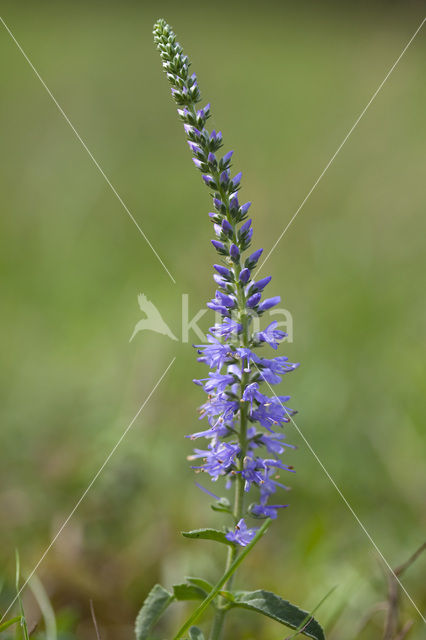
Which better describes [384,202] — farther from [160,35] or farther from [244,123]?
[160,35]

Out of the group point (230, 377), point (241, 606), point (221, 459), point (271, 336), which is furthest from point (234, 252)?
point (241, 606)

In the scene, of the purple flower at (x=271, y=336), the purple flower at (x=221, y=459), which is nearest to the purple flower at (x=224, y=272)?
the purple flower at (x=271, y=336)

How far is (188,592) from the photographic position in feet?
8.17

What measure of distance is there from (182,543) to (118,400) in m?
1.68

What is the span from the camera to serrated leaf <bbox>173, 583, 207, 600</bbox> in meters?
2.45

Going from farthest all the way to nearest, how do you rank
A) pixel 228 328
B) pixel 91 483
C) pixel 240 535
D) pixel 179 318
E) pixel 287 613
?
pixel 179 318
pixel 91 483
pixel 228 328
pixel 240 535
pixel 287 613

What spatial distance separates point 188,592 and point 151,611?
6.3 inches

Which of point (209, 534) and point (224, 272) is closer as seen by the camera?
point (209, 534)

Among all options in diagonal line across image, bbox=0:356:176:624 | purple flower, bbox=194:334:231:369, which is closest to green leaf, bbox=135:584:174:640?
diagonal line across image, bbox=0:356:176:624

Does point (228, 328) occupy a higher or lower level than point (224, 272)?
lower

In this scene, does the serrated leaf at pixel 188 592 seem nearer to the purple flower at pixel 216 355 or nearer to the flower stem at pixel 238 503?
the flower stem at pixel 238 503

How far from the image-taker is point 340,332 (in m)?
5.96

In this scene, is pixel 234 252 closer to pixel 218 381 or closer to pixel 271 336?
pixel 271 336

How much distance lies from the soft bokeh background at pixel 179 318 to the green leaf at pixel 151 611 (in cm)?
64
